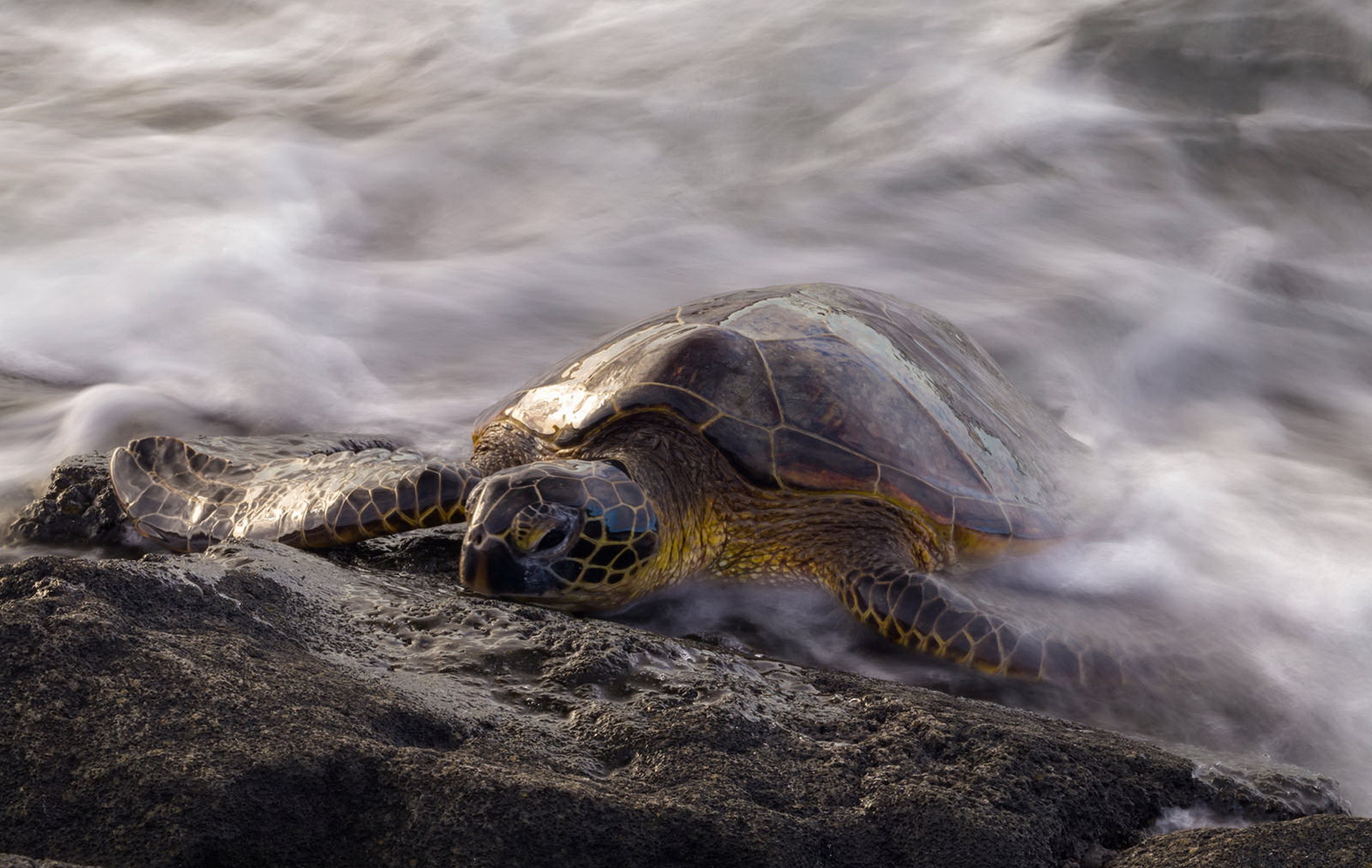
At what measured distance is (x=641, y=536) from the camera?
321 centimetres

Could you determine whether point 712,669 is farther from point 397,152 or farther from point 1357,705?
point 397,152

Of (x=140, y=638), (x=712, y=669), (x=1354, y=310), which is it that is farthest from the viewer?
(x=1354, y=310)

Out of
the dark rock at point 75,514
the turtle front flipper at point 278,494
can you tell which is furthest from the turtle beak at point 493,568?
the dark rock at point 75,514

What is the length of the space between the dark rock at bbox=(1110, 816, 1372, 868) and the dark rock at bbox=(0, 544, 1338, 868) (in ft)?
0.54

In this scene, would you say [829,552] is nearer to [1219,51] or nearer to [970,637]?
[970,637]

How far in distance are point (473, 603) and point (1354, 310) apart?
7.35 meters

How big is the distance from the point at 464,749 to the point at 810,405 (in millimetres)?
1862

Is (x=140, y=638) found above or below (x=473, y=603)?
above

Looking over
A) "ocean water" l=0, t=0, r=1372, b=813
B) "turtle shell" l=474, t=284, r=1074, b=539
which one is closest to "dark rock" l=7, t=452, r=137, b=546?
"ocean water" l=0, t=0, r=1372, b=813

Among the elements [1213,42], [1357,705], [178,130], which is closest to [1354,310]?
[1213,42]

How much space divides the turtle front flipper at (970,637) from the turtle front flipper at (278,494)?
134cm

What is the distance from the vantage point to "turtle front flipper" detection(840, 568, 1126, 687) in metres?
3.19

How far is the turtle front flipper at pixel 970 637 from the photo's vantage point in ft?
10.5

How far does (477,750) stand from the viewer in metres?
1.99
